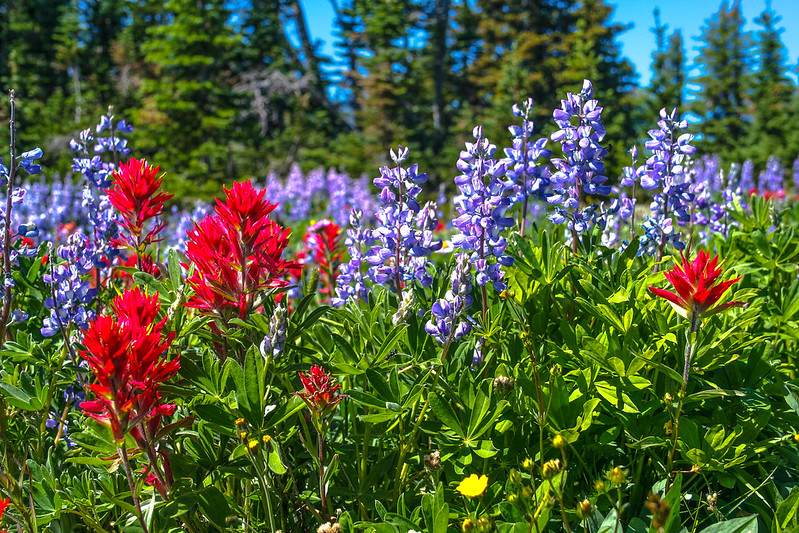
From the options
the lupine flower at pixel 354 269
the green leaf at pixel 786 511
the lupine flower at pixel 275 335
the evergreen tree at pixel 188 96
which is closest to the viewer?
the green leaf at pixel 786 511

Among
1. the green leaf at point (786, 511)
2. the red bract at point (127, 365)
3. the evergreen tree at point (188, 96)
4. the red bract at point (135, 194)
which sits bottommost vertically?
the green leaf at point (786, 511)

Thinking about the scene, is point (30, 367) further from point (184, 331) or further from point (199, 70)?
point (199, 70)

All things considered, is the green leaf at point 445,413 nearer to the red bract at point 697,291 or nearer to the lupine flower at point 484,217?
the lupine flower at point 484,217

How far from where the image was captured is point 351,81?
38.4m

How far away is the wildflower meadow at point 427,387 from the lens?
61.4 inches

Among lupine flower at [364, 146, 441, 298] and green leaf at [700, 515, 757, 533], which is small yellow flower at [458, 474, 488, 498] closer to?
green leaf at [700, 515, 757, 533]

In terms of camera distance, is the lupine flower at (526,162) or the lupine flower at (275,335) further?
the lupine flower at (526,162)

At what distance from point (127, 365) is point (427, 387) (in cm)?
88

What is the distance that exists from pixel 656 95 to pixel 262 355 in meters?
27.7

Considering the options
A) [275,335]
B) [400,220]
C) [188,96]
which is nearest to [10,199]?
[275,335]

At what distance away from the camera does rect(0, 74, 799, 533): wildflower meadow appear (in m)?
1.56

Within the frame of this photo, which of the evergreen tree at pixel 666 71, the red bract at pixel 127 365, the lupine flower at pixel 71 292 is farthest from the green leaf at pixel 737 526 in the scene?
the evergreen tree at pixel 666 71

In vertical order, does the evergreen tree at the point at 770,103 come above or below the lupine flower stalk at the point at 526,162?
above

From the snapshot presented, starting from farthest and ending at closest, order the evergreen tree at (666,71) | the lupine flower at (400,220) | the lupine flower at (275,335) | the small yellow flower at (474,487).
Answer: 1. the evergreen tree at (666,71)
2. the lupine flower at (400,220)
3. the lupine flower at (275,335)
4. the small yellow flower at (474,487)
